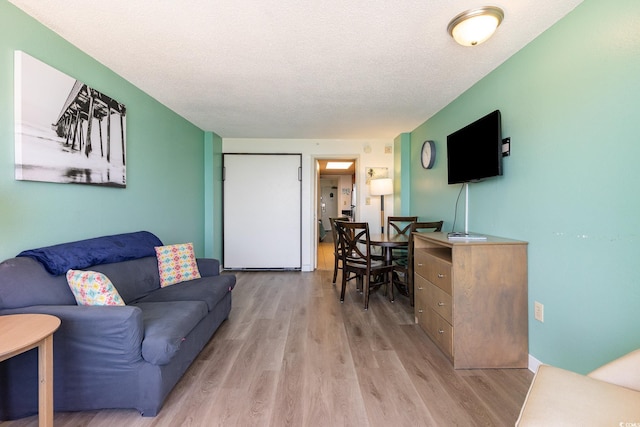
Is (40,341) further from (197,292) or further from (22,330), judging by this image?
(197,292)

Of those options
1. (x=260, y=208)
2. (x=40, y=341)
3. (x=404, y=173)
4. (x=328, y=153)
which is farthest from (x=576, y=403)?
(x=260, y=208)

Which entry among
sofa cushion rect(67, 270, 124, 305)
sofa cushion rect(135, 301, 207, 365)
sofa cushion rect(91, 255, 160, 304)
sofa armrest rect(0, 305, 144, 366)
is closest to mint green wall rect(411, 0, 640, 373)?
sofa cushion rect(135, 301, 207, 365)

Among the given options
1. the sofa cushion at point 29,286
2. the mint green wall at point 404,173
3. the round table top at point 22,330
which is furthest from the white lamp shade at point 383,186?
the round table top at point 22,330

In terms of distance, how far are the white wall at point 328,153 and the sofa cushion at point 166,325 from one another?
118 inches

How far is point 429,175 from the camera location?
367 cm

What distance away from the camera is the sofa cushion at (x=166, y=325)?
1.46 meters

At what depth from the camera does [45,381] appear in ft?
3.83

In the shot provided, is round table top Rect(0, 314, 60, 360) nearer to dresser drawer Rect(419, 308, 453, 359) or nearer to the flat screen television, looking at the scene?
dresser drawer Rect(419, 308, 453, 359)

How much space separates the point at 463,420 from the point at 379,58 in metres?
2.39

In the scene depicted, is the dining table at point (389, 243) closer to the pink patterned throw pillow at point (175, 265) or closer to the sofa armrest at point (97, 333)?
the pink patterned throw pillow at point (175, 265)

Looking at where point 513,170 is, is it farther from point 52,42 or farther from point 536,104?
point 52,42

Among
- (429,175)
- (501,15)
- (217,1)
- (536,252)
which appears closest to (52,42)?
(217,1)

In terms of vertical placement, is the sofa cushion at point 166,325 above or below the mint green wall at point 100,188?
below

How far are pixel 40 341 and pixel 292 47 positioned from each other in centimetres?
214
